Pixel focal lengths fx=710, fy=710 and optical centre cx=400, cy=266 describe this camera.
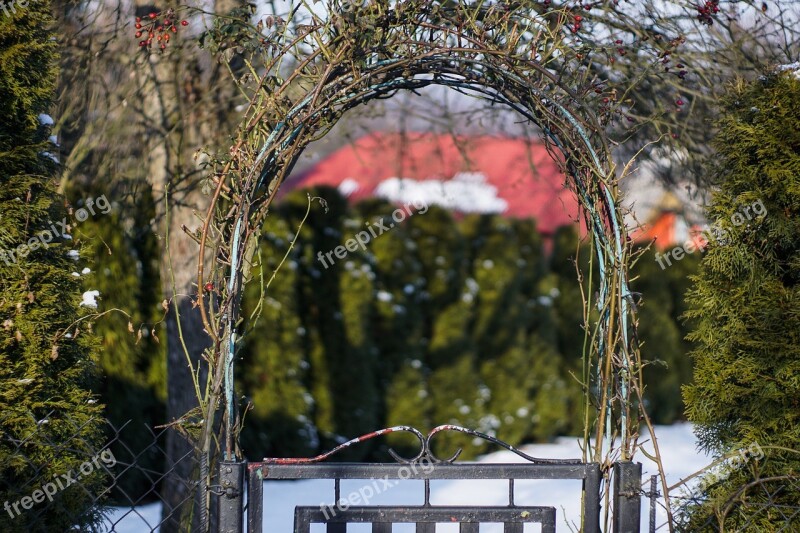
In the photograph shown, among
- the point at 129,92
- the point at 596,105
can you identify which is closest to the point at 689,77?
the point at 596,105

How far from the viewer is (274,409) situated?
5645 millimetres

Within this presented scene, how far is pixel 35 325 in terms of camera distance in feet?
8.07

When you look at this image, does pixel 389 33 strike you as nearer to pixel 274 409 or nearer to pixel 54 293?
pixel 54 293

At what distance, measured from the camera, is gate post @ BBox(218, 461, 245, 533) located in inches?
86.8

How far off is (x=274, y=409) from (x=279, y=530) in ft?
4.56

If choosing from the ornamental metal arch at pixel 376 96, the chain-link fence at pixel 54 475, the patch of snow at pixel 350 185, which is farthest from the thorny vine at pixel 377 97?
the patch of snow at pixel 350 185

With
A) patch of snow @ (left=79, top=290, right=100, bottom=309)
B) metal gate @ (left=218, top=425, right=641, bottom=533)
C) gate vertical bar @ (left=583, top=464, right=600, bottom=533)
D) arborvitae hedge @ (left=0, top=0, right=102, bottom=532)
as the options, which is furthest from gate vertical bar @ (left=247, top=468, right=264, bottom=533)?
gate vertical bar @ (left=583, top=464, right=600, bottom=533)

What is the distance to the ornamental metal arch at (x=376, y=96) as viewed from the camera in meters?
2.27

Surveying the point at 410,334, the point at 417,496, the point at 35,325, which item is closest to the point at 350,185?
the point at 410,334

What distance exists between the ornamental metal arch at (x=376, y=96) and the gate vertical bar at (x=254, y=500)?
0.30ft

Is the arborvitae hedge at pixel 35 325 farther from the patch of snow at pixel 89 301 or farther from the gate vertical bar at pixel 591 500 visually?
the gate vertical bar at pixel 591 500

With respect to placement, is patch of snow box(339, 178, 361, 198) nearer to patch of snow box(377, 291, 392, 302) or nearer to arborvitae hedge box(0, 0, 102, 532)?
patch of snow box(377, 291, 392, 302)

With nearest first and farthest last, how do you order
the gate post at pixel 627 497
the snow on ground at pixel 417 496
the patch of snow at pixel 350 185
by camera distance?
the gate post at pixel 627 497 < the snow on ground at pixel 417 496 < the patch of snow at pixel 350 185

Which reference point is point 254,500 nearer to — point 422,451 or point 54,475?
point 422,451
